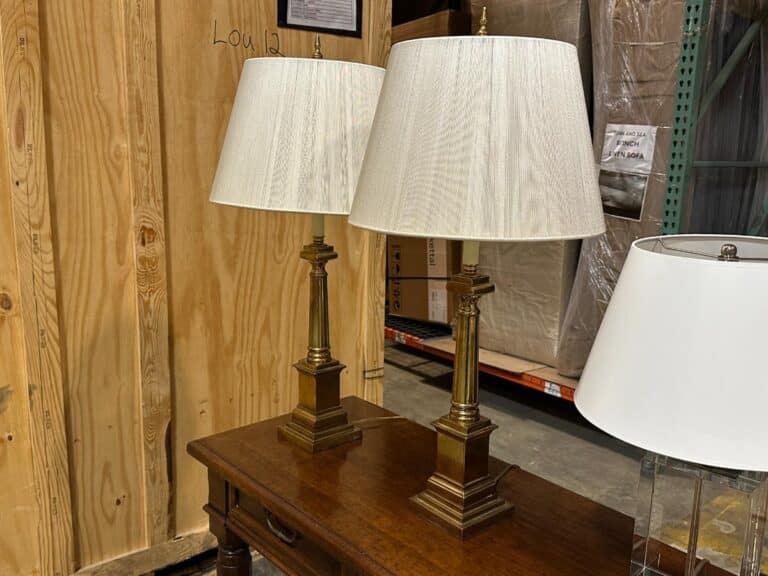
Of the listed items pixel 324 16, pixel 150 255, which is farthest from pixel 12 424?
pixel 324 16

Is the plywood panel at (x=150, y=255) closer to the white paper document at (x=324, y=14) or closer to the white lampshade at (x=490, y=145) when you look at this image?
the white paper document at (x=324, y=14)

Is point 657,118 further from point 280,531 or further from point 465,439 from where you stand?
point 280,531

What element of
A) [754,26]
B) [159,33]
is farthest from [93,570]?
[754,26]

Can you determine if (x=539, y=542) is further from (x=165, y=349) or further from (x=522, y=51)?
(x=165, y=349)

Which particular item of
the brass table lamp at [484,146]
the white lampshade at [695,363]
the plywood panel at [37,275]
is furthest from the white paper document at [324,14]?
the white lampshade at [695,363]

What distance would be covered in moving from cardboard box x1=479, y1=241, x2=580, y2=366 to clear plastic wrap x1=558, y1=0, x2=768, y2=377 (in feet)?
0.29

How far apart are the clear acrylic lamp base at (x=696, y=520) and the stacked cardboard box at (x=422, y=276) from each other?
7.77ft

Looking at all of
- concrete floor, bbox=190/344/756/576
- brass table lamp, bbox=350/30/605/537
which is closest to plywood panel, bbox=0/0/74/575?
concrete floor, bbox=190/344/756/576

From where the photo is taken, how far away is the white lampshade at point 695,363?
64 centimetres

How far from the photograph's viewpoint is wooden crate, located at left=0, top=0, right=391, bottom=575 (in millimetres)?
1521

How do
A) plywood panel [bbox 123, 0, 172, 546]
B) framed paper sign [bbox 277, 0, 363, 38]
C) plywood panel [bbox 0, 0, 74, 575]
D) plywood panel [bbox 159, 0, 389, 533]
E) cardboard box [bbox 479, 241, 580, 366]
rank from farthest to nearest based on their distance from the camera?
cardboard box [bbox 479, 241, 580, 366]
framed paper sign [bbox 277, 0, 363, 38]
plywood panel [bbox 159, 0, 389, 533]
plywood panel [bbox 123, 0, 172, 546]
plywood panel [bbox 0, 0, 74, 575]

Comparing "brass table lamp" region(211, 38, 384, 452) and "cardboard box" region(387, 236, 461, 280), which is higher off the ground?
"brass table lamp" region(211, 38, 384, 452)

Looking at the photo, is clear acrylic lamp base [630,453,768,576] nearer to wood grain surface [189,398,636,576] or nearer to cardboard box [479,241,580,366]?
wood grain surface [189,398,636,576]

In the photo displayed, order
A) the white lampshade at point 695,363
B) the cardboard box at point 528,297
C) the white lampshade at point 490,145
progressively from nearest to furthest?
the white lampshade at point 695,363 < the white lampshade at point 490,145 < the cardboard box at point 528,297
